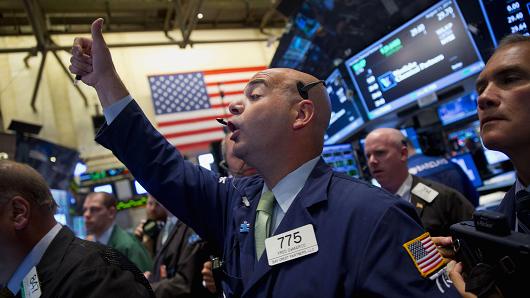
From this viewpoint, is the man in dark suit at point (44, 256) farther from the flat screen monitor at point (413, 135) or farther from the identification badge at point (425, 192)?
the flat screen monitor at point (413, 135)

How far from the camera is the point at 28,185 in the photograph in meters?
1.78

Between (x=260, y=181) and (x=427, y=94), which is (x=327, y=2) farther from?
(x=260, y=181)

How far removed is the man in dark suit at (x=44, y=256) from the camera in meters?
1.49

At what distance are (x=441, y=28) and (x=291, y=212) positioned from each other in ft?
8.20

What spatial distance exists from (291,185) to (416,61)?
8.03 feet

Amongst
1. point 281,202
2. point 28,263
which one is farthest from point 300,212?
point 28,263

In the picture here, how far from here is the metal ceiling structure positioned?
6949 mm

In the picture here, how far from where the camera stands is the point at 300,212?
137cm

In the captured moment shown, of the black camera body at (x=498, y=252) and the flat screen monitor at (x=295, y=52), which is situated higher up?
the flat screen monitor at (x=295, y=52)

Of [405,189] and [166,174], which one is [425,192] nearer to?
[405,189]

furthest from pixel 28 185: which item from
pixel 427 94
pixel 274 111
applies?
pixel 427 94

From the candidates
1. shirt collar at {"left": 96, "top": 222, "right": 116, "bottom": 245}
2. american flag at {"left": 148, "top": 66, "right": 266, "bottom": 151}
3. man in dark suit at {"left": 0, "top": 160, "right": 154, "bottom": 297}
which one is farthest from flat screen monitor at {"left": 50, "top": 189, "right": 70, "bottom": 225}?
man in dark suit at {"left": 0, "top": 160, "right": 154, "bottom": 297}

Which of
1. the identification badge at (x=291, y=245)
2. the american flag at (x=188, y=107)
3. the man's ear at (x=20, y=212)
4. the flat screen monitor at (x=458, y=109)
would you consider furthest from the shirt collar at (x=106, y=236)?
the american flag at (x=188, y=107)

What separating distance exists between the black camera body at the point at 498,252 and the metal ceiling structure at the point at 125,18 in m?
5.63
